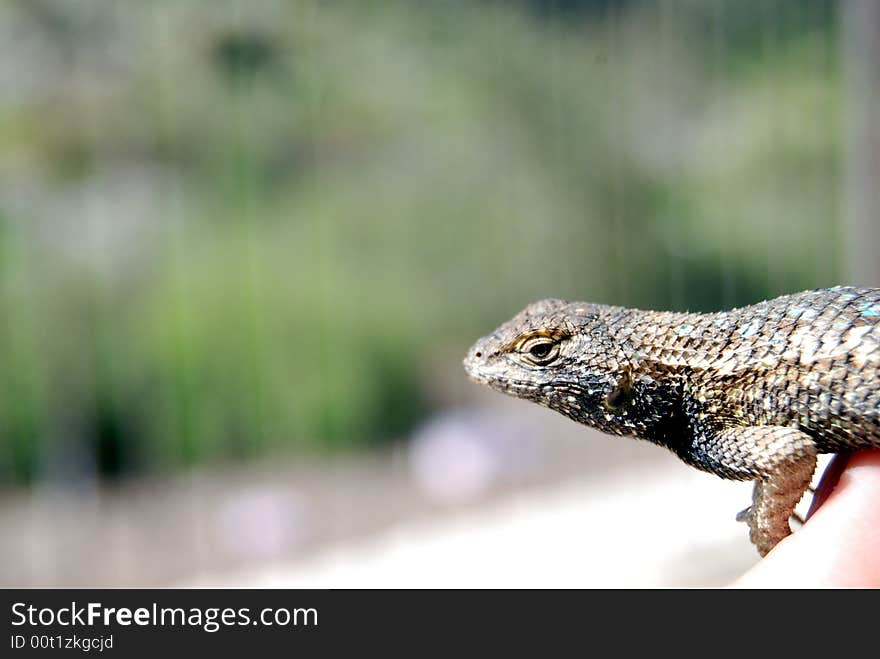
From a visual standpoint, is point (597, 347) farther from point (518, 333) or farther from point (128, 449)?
point (128, 449)

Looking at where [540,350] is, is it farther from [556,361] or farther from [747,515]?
[747,515]

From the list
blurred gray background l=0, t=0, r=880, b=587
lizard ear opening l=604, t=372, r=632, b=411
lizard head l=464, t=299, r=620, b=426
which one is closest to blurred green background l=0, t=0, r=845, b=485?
blurred gray background l=0, t=0, r=880, b=587

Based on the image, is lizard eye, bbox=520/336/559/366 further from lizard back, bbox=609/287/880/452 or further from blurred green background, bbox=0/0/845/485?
blurred green background, bbox=0/0/845/485

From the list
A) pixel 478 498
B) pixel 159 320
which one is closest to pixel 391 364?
pixel 478 498

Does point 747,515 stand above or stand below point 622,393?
below

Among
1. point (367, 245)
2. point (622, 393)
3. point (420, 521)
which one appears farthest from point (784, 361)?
point (420, 521)
